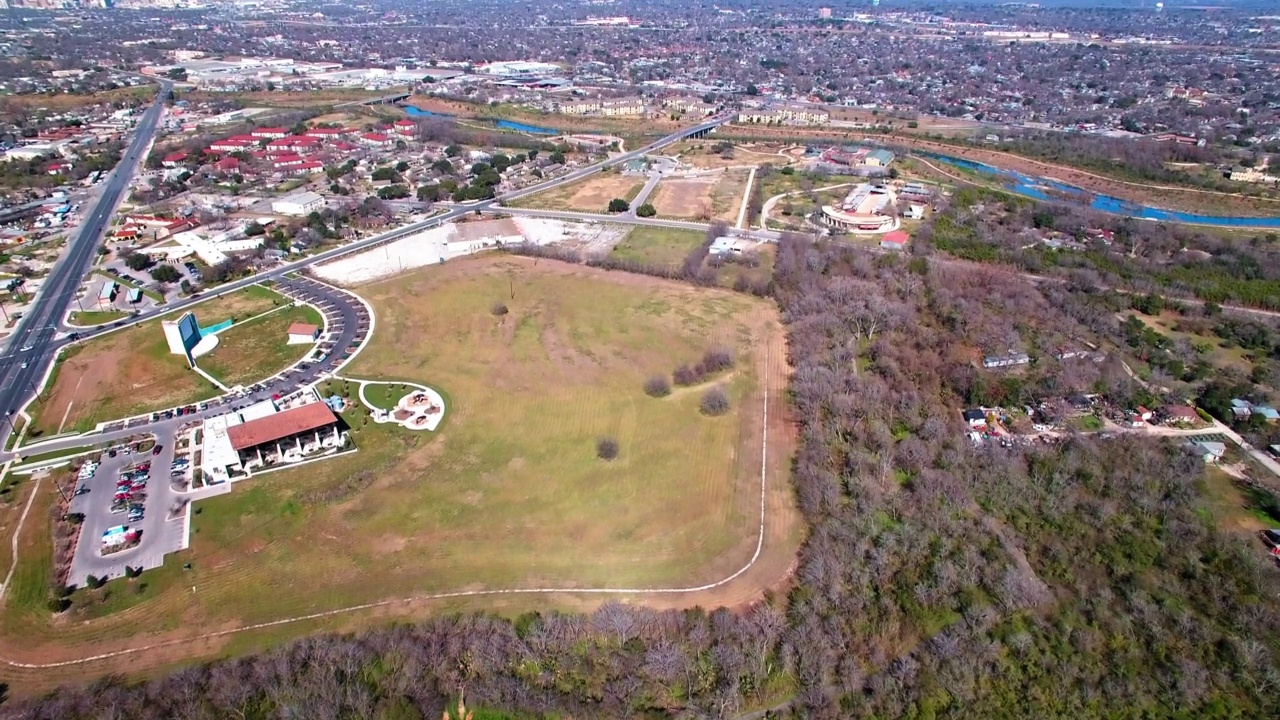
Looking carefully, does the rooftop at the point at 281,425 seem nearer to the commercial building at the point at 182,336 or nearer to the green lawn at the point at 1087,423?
the commercial building at the point at 182,336

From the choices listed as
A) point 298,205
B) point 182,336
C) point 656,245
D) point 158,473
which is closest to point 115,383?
point 182,336

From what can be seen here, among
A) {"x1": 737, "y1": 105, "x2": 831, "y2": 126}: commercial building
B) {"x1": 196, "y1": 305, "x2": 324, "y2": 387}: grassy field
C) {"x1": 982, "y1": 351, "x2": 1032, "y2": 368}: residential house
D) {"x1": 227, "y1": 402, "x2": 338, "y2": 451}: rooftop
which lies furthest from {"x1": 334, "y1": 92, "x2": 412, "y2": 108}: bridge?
{"x1": 982, "y1": 351, "x2": 1032, "y2": 368}: residential house

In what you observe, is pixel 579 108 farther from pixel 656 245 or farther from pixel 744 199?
pixel 656 245

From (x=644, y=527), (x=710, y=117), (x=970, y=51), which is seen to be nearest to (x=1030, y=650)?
(x=644, y=527)

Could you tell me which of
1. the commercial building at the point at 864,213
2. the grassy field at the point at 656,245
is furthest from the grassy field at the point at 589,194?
the commercial building at the point at 864,213

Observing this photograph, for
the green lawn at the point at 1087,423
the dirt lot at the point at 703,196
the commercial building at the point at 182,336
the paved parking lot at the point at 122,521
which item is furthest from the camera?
the dirt lot at the point at 703,196

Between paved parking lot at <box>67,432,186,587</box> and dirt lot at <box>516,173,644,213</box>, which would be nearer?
paved parking lot at <box>67,432,186,587</box>

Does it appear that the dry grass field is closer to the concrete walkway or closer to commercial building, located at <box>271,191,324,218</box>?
the concrete walkway

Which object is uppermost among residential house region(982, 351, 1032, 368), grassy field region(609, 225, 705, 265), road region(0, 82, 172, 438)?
residential house region(982, 351, 1032, 368)
